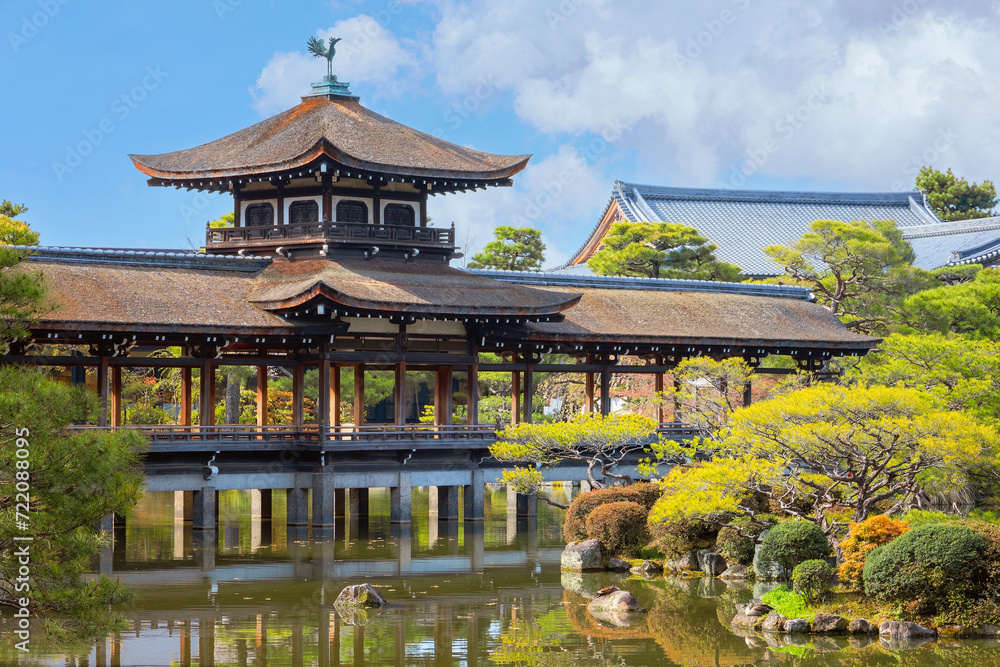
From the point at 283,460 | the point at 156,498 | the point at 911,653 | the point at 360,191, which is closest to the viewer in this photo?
the point at 911,653

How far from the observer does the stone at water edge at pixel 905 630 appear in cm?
1714

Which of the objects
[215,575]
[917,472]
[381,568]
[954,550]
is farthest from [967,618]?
[215,575]

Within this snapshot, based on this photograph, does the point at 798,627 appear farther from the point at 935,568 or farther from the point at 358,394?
the point at 358,394

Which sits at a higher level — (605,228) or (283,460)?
(605,228)

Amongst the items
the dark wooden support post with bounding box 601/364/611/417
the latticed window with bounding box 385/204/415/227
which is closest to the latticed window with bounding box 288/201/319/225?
the latticed window with bounding box 385/204/415/227

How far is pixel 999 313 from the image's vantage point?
104ft

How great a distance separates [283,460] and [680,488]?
10.1 metres

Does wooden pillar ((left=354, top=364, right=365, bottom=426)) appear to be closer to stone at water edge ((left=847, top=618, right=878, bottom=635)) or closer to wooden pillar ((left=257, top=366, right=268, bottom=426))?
wooden pillar ((left=257, top=366, right=268, bottom=426))

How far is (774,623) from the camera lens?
58.3ft

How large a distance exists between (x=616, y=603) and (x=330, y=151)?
A: 1393cm

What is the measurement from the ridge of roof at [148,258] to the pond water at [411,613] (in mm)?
6302

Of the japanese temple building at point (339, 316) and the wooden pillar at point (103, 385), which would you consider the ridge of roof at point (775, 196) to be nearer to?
the japanese temple building at point (339, 316)

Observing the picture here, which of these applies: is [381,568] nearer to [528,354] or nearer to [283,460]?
[283,460]

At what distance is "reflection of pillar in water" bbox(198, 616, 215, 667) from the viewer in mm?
15713
